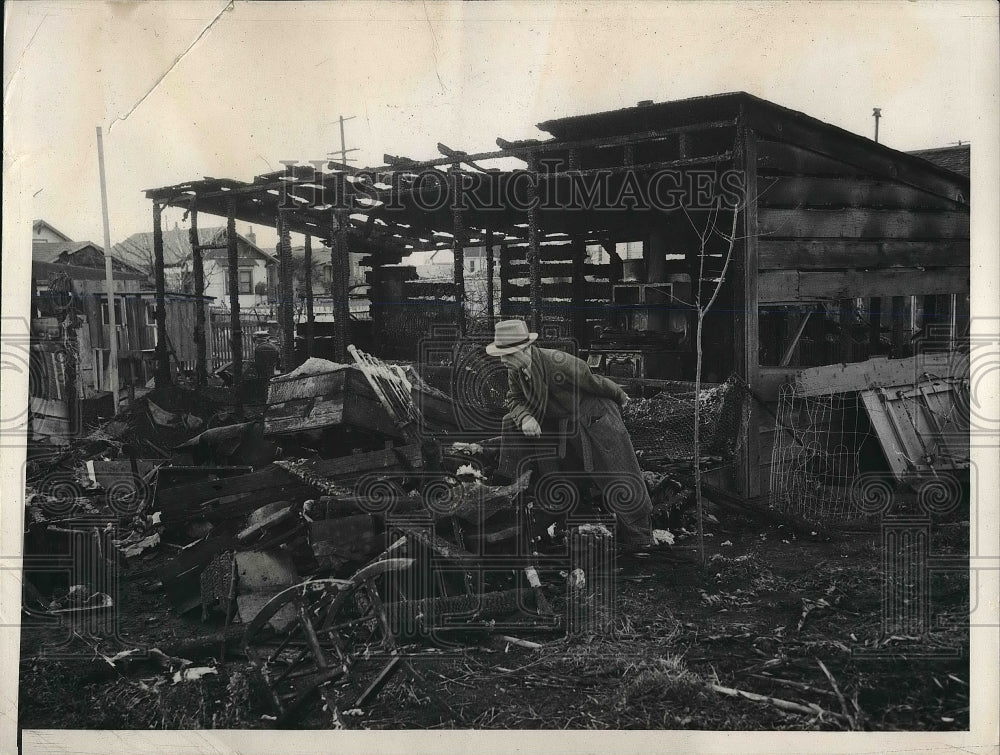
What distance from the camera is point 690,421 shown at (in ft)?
15.8

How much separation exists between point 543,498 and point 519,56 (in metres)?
2.79

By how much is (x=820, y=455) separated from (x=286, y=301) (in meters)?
4.75

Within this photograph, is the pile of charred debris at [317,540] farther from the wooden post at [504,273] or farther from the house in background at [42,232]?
the wooden post at [504,273]

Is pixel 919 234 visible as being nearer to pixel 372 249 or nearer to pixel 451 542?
pixel 451 542

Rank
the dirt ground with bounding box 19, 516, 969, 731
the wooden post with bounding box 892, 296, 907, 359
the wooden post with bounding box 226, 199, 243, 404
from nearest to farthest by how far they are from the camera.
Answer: the dirt ground with bounding box 19, 516, 969, 731
the wooden post with bounding box 892, 296, 907, 359
the wooden post with bounding box 226, 199, 243, 404

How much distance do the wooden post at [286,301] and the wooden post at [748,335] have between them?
12.6 ft

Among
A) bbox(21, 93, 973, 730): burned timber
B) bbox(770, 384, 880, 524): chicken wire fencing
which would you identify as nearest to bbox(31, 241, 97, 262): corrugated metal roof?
bbox(21, 93, 973, 730): burned timber

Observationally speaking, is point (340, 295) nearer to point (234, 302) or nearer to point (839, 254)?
point (234, 302)

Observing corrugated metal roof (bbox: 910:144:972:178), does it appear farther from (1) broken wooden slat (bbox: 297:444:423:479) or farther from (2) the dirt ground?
(1) broken wooden slat (bbox: 297:444:423:479)

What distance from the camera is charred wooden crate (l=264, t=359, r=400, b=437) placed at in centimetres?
409

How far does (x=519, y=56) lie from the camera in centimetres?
368

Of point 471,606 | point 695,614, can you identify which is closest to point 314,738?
point 471,606

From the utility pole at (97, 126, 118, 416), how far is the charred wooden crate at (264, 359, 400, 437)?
3.95 feet

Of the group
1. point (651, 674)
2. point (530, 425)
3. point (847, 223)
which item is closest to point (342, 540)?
point (530, 425)
